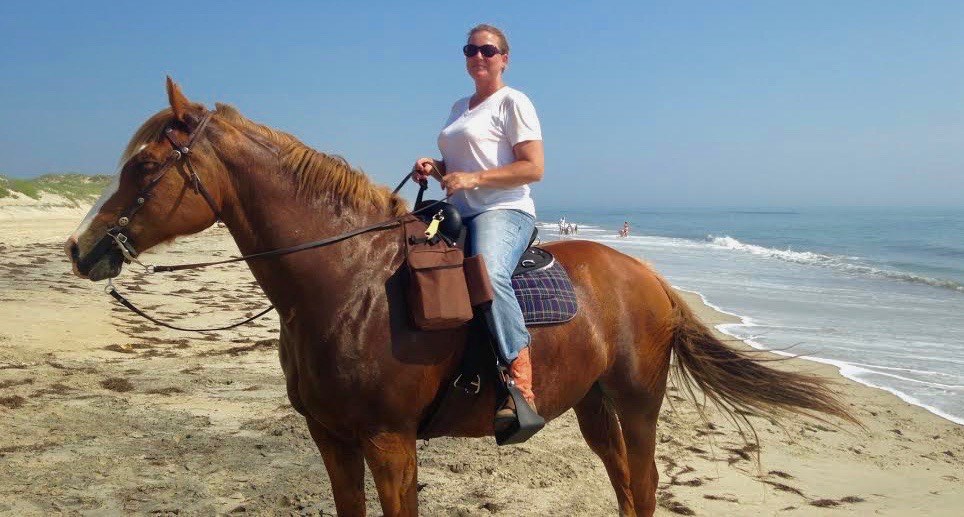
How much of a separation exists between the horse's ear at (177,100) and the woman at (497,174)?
1044 millimetres

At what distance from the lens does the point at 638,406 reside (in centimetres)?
386

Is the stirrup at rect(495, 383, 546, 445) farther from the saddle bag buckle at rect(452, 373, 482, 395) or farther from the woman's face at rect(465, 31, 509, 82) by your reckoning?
the woman's face at rect(465, 31, 509, 82)

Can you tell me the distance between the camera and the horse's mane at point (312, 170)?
3.03m

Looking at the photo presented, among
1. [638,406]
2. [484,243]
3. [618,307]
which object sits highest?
[484,243]

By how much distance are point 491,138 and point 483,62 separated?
1.21ft

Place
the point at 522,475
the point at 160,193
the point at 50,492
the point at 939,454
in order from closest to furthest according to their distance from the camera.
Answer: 1. the point at 160,193
2. the point at 50,492
3. the point at 522,475
4. the point at 939,454

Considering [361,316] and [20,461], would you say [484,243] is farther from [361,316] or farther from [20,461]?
[20,461]

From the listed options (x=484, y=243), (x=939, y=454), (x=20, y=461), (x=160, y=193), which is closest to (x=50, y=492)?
(x=20, y=461)

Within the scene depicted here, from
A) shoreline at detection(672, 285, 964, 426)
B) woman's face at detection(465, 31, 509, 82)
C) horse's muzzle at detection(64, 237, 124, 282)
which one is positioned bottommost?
shoreline at detection(672, 285, 964, 426)

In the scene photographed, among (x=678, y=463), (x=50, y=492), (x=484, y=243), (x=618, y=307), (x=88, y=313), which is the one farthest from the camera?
(x=88, y=313)

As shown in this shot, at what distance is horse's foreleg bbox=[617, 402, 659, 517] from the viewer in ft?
12.7

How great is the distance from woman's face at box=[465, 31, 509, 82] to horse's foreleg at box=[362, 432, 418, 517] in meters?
1.66

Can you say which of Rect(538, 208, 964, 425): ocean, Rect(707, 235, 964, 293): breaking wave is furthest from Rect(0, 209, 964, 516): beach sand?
Rect(707, 235, 964, 293): breaking wave

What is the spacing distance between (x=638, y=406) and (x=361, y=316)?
168 cm
